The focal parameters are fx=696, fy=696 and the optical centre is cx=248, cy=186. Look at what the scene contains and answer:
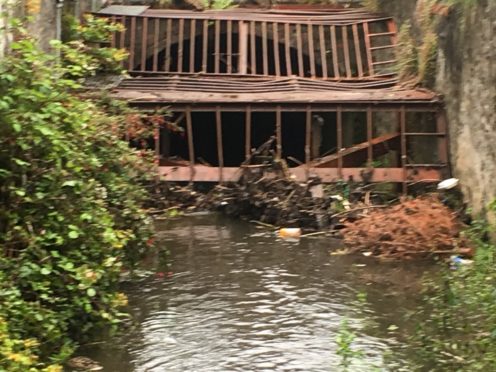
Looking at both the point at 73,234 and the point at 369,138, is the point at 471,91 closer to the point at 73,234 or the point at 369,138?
the point at 369,138

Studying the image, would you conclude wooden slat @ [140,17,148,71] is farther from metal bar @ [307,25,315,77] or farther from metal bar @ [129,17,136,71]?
metal bar @ [307,25,315,77]

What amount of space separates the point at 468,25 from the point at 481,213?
2.35m

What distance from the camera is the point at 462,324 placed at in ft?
15.9

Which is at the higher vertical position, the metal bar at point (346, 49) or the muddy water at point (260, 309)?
the metal bar at point (346, 49)

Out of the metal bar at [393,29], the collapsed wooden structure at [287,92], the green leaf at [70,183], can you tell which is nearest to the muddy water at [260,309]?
the green leaf at [70,183]

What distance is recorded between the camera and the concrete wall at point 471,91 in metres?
8.06

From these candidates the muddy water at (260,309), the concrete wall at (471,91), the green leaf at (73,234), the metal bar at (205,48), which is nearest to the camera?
the green leaf at (73,234)

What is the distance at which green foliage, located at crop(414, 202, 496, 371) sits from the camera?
4.34 metres

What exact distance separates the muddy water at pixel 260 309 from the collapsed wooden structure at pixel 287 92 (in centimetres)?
199

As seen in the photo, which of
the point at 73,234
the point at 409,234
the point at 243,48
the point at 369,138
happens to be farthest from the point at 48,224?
the point at 243,48

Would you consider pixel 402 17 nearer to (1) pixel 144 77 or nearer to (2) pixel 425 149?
(2) pixel 425 149

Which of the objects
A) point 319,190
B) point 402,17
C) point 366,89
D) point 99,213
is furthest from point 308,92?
point 99,213

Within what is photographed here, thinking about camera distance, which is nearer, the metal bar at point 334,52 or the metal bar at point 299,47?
the metal bar at point 299,47

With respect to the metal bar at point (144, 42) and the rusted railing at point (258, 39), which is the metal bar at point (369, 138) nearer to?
the rusted railing at point (258, 39)
